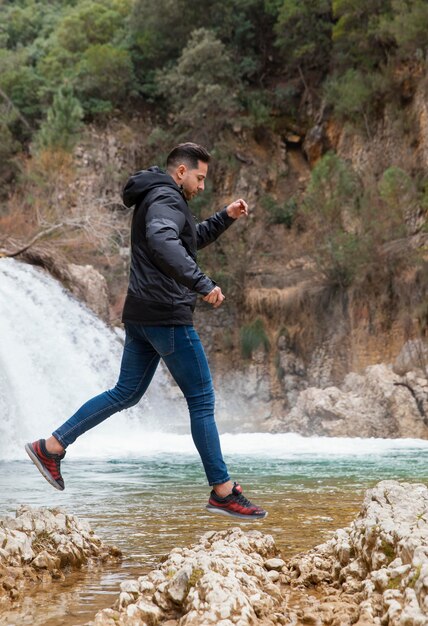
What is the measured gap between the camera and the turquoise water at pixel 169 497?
3457 millimetres

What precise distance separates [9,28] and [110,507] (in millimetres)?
33475

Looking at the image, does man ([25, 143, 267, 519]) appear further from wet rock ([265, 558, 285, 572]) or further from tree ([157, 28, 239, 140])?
tree ([157, 28, 239, 140])

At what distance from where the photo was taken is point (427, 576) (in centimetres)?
257

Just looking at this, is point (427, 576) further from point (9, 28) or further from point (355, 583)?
point (9, 28)

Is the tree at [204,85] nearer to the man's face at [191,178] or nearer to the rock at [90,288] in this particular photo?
the rock at [90,288]

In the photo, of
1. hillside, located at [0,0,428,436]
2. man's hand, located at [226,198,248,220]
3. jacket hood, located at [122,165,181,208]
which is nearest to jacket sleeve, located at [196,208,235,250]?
man's hand, located at [226,198,248,220]

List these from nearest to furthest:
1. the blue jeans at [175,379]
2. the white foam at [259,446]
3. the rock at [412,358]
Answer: the blue jeans at [175,379], the white foam at [259,446], the rock at [412,358]

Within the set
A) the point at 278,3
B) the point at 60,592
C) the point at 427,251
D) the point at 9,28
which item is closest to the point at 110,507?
the point at 60,592

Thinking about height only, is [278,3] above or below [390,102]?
above

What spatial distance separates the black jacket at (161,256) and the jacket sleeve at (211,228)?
364 mm

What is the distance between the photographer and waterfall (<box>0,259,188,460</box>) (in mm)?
12344

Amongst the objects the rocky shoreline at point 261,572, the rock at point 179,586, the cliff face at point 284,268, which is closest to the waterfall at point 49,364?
the cliff face at point 284,268

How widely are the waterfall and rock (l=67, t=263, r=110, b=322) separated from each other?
3.04ft

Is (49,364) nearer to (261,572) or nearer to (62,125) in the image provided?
(261,572)
